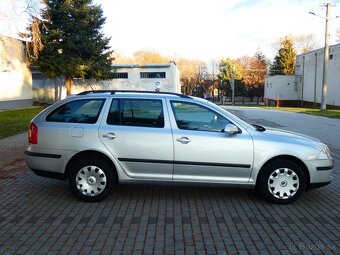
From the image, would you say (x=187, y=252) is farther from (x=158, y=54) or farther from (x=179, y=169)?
(x=158, y=54)

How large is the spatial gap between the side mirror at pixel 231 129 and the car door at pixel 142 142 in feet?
2.70

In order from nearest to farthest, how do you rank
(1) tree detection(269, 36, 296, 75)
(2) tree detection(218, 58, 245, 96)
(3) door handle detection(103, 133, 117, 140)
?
(3) door handle detection(103, 133, 117, 140) → (1) tree detection(269, 36, 296, 75) → (2) tree detection(218, 58, 245, 96)

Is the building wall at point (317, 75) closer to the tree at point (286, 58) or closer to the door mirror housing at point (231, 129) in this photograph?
the tree at point (286, 58)

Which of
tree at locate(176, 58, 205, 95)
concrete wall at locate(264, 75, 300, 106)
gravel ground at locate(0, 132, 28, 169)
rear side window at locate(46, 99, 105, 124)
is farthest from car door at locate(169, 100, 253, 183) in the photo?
tree at locate(176, 58, 205, 95)

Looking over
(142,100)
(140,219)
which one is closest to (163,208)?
(140,219)

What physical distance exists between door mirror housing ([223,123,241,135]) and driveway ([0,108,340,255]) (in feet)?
3.51

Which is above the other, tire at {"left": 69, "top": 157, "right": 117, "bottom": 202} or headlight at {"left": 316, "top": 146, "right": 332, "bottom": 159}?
headlight at {"left": 316, "top": 146, "right": 332, "bottom": 159}

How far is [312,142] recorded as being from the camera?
5.29 m

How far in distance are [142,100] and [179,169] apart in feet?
3.95

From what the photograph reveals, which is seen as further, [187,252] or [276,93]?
[276,93]

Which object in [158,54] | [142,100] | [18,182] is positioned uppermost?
[158,54]

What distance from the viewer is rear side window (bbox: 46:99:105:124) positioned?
5277 millimetres

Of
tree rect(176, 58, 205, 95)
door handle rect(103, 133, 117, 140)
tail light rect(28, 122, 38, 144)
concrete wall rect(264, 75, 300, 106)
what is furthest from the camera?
tree rect(176, 58, 205, 95)

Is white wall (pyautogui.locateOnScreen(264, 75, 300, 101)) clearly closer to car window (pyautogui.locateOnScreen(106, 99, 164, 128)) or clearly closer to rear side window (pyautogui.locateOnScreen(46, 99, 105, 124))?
car window (pyautogui.locateOnScreen(106, 99, 164, 128))
